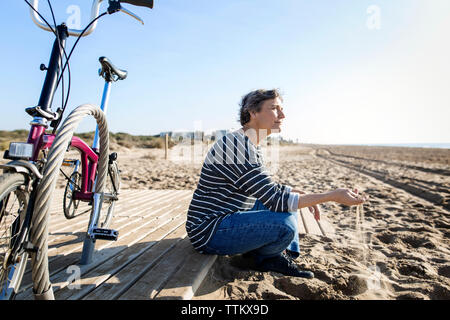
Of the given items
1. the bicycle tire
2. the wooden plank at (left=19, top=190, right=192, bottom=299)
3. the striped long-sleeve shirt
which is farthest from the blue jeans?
the bicycle tire

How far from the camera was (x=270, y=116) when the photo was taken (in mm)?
2037

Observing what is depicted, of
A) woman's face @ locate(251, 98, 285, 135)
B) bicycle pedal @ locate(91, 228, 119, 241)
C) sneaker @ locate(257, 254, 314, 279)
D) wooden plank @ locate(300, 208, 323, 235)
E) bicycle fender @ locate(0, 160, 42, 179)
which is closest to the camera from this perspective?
bicycle fender @ locate(0, 160, 42, 179)

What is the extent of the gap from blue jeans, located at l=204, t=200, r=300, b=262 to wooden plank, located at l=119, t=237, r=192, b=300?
0.99 ft

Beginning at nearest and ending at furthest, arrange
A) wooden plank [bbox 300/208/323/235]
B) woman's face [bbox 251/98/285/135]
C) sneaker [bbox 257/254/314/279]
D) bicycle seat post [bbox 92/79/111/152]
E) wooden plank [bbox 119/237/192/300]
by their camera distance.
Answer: wooden plank [bbox 119/237/192/300] → sneaker [bbox 257/254/314/279] → woman's face [bbox 251/98/285/135] → bicycle seat post [bbox 92/79/111/152] → wooden plank [bbox 300/208/323/235]

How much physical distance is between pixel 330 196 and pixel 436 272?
1.23 metres

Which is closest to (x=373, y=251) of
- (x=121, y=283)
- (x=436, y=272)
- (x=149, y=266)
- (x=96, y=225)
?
(x=436, y=272)

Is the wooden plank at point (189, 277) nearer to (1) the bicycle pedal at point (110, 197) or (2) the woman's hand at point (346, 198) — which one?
(1) the bicycle pedal at point (110, 197)

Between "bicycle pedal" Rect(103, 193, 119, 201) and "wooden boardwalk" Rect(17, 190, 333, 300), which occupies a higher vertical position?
"bicycle pedal" Rect(103, 193, 119, 201)

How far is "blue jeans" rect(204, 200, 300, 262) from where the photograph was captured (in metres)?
1.80

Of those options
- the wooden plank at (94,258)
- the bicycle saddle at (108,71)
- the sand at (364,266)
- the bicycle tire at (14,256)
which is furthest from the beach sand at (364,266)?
the bicycle saddle at (108,71)

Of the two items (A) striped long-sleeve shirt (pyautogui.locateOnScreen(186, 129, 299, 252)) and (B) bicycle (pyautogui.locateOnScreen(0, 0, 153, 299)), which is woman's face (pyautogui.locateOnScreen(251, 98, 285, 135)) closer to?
(A) striped long-sleeve shirt (pyautogui.locateOnScreen(186, 129, 299, 252))

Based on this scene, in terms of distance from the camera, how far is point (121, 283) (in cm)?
161

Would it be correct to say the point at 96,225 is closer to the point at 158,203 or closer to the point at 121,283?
the point at 121,283

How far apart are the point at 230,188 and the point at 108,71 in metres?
1.48
